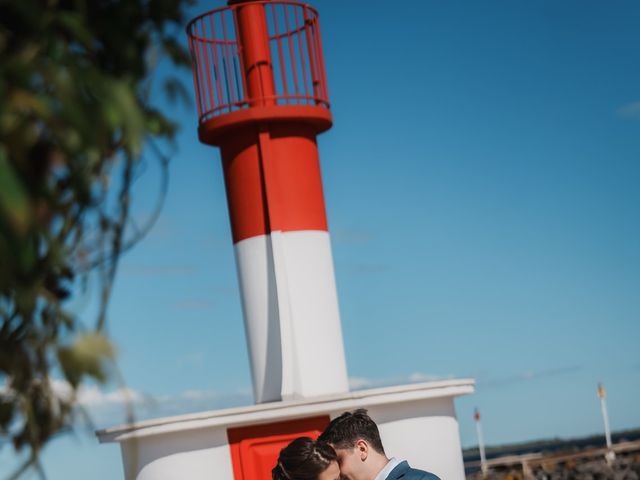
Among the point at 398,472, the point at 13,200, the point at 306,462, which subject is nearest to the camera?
the point at 13,200

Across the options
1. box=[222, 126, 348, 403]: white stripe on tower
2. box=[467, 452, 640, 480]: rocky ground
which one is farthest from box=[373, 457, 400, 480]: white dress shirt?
box=[467, 452, 640, 480]: rocky ground

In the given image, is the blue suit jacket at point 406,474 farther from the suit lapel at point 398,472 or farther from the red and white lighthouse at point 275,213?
the red and white lighthouse at point 275,213

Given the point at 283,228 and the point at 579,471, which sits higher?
the point at 283,228

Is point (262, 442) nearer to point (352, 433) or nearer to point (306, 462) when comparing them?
point (352, 433)

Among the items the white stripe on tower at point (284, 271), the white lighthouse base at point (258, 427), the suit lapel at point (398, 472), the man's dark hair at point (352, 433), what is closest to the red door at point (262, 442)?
A: the white lighthouse base at point (258, 427)

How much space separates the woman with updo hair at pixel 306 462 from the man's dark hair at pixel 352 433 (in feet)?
0.49

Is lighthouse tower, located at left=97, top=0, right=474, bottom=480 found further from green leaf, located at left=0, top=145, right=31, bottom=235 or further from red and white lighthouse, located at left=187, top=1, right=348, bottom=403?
green leaf, located at left=0, top=145, right=31, bottom=235

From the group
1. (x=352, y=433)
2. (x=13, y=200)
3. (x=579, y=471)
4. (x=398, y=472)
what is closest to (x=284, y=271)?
(x=352, y=433)

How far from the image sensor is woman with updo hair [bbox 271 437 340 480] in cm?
497

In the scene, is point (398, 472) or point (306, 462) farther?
point (398, 472)

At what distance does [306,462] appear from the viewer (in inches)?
196

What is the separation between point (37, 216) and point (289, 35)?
7694 millimetres

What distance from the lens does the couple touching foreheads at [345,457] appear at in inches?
197

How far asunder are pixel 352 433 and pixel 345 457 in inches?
4.6
